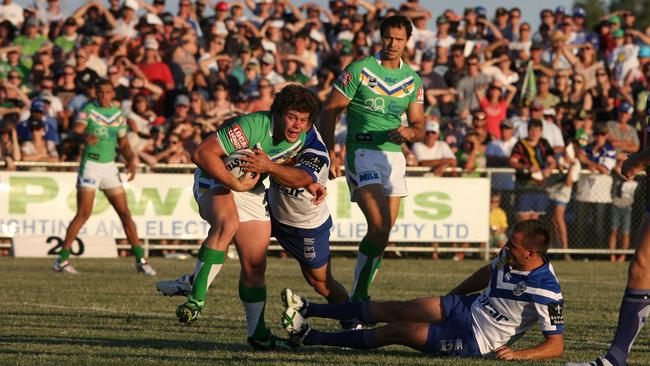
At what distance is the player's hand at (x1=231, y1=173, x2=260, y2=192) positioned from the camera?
27.8ft

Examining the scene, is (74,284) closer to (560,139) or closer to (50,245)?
(50,245)

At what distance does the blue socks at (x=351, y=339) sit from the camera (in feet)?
26.1

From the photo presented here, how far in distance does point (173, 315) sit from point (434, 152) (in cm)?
1050

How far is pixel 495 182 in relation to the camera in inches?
824

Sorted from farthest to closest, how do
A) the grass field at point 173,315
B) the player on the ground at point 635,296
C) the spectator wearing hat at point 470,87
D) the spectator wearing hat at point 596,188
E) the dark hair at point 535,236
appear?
1. the spectator wearing hat at point 470,87
2. the spectator wearing hat at point 596,188
3. the grass field at point 173,315
4. the dark hair at point 535,236
5. the player on the ground at point 635,296

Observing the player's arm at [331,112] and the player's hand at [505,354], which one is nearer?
the player's hand at [505,354]

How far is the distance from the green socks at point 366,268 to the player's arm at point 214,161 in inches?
92.9

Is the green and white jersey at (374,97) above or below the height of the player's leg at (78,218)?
above

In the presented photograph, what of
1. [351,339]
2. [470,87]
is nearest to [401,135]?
[351,339]

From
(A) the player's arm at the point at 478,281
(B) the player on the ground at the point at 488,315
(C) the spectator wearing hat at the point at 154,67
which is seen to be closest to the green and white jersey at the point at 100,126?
(C) the spectator wearing hat at the point at 154,67

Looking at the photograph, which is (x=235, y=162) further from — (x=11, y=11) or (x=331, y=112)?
(x=11, y=11)

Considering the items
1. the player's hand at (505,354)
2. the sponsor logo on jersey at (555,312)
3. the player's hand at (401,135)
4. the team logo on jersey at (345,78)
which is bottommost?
the player's hand at (505,354)

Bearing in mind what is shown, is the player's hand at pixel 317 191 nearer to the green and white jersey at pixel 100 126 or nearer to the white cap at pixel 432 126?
the green and white jersey at pixel 100 126

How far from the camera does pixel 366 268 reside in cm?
1052
